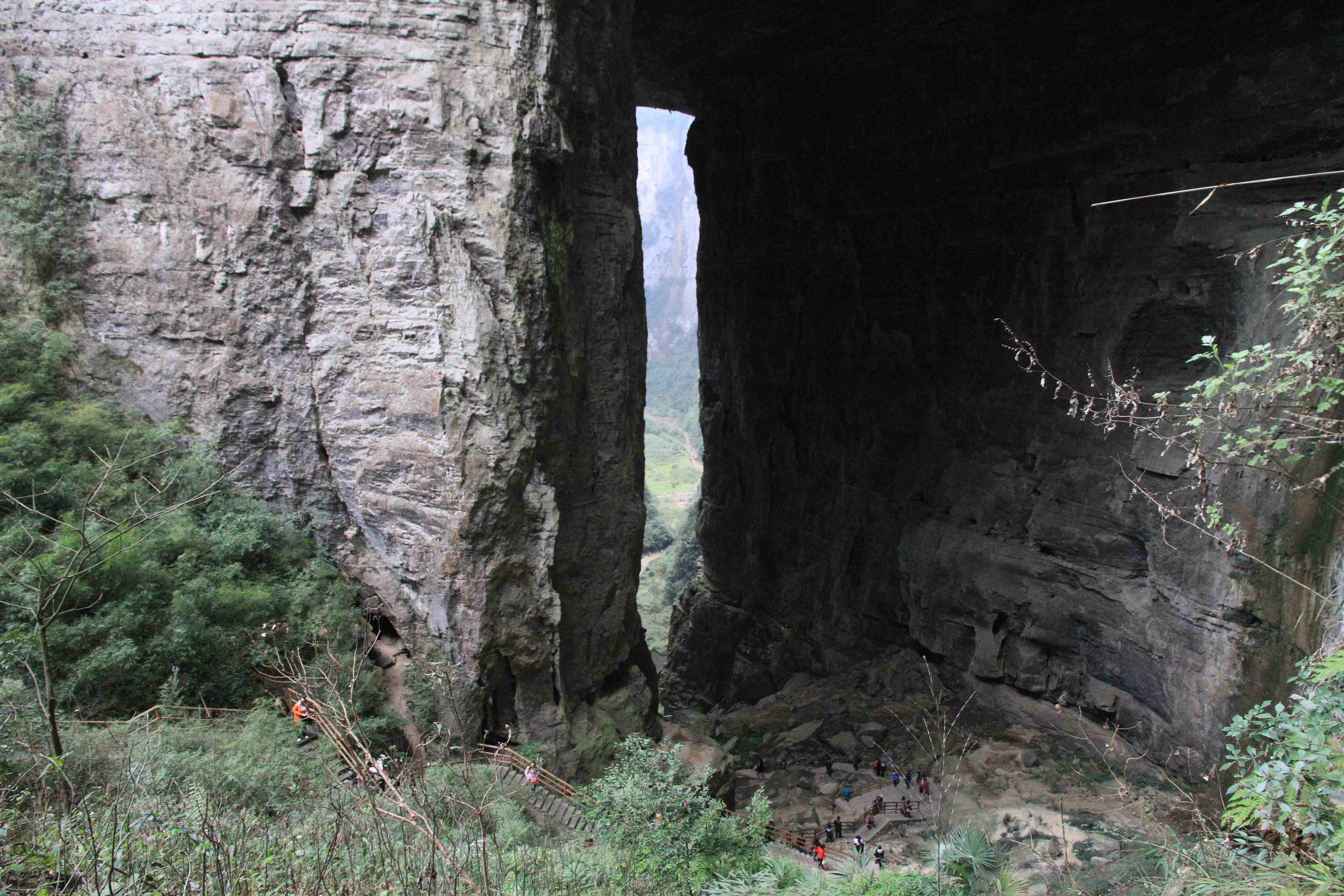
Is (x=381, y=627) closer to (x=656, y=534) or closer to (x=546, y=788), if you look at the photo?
(x=546, y=788)

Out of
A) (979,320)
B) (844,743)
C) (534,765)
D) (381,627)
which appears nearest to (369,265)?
(381,627)

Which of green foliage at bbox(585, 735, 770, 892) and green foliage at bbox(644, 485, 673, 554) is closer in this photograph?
green foliage at bbox(585, 735, 770, 892)

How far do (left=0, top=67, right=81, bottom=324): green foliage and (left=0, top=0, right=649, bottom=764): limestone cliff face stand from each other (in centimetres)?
14


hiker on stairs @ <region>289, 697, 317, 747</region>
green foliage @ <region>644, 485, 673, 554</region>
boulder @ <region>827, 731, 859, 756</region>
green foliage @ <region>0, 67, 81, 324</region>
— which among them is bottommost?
green foliage @ <region>644, 485, 673, 554</region>

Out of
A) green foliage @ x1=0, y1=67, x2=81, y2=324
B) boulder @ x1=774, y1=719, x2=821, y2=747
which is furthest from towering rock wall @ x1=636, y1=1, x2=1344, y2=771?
green foliage @ x1=0, y1=67, x2=81, y2=324

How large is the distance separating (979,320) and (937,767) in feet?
22.5

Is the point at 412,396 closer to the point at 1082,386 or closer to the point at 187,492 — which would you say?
the point at 187,492

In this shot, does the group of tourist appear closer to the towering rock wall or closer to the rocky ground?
the rocky ground

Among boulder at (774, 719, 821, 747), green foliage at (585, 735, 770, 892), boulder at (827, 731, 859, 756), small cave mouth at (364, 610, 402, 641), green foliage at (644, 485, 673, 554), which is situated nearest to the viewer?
green foliage at (585, 735, 770, 892)

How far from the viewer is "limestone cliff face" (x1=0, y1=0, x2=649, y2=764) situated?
707 centimetres

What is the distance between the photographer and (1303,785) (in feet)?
11.6

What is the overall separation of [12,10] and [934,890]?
429 inches

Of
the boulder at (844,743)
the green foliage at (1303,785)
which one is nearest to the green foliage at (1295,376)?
the green foliage at (1303,785)

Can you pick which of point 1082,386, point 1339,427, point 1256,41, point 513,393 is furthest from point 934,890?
point 1256,41
